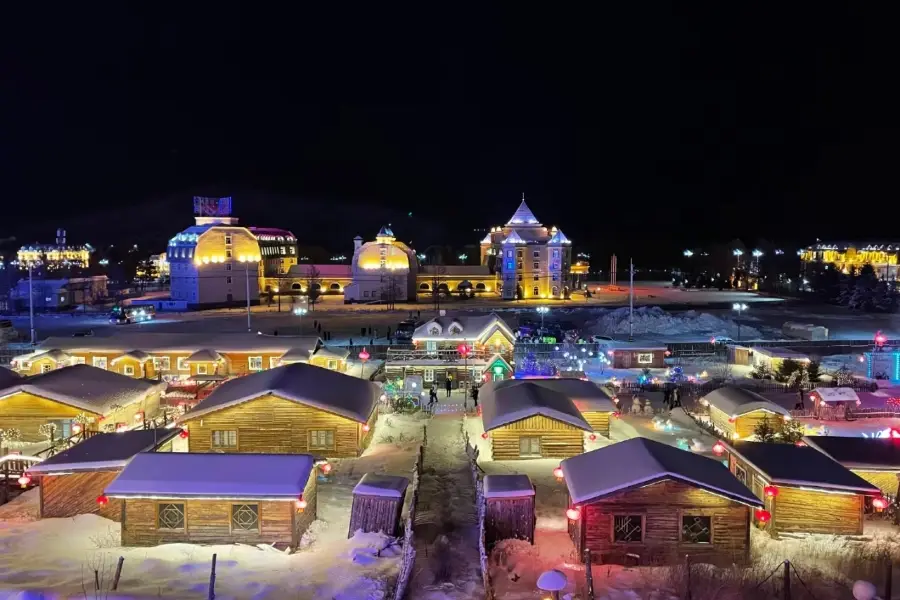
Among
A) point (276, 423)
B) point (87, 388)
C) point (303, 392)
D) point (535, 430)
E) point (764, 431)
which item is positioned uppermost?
point (303, 392)

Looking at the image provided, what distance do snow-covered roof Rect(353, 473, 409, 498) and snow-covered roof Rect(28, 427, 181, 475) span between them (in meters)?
5.70

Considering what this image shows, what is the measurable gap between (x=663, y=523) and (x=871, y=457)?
686 centimetres

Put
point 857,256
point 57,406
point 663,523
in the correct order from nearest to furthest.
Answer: point 663,523 < point 57,406 < point 857,256

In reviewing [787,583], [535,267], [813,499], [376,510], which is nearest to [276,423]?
[376,510]

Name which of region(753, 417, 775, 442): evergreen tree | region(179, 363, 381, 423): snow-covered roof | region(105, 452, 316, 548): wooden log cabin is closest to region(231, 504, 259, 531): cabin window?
region(105, 452, 316, 548): wooden log cabin

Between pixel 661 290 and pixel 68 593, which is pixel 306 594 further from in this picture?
pixel 661 290

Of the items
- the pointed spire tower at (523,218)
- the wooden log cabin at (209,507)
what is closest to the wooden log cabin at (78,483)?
the wooden log cabin at (209,507)

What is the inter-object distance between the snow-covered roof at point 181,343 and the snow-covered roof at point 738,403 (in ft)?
60.7

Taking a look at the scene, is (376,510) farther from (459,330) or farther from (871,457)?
(459,330)

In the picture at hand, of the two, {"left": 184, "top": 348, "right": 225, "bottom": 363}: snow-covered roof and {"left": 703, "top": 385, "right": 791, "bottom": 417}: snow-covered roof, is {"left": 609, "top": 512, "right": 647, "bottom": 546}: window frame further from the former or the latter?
{"left": 184, "top": 348, "right": 225, "bottom": 363}: snow-covered roof

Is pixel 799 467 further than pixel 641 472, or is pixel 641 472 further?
pixel 799 467

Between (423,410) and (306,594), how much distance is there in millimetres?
14265

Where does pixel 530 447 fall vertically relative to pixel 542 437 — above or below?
below

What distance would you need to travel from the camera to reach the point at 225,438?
20250 millimetres
